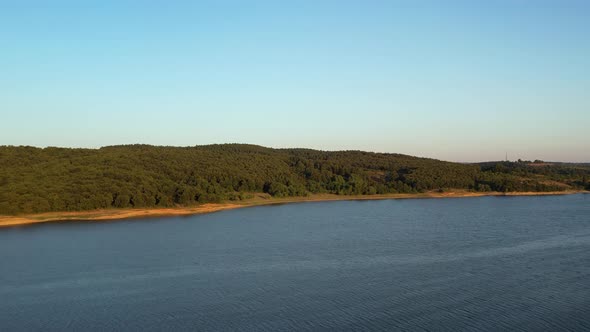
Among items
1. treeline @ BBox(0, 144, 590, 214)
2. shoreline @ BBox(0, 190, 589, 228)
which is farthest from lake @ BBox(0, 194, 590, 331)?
treeline @ BBox(0, 144, 590, 214)

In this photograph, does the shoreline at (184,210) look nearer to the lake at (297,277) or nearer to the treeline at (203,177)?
the treeline at (203,177)

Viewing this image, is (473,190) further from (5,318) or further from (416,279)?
(5,318)

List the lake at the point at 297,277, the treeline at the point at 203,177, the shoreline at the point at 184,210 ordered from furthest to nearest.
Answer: the treeline at the point at 203,177, the shoreline at the point at 184,210, the lake at the point at 297,277

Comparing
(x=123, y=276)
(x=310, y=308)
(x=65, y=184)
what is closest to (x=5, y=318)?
(x=123, y=276)

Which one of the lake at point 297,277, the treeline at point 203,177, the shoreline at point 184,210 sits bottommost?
the lake at point 297,277

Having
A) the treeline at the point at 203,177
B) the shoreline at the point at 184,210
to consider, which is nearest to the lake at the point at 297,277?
the shoreline at the point at 184,210

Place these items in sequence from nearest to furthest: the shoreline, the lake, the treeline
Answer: the lake, the shoreline, the treeline

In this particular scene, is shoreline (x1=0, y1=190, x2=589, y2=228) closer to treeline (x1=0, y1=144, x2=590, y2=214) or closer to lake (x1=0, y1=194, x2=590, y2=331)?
treeline (x1=0, y1=144, x2=590, y2=214)

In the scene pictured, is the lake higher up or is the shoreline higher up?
the shoreline
